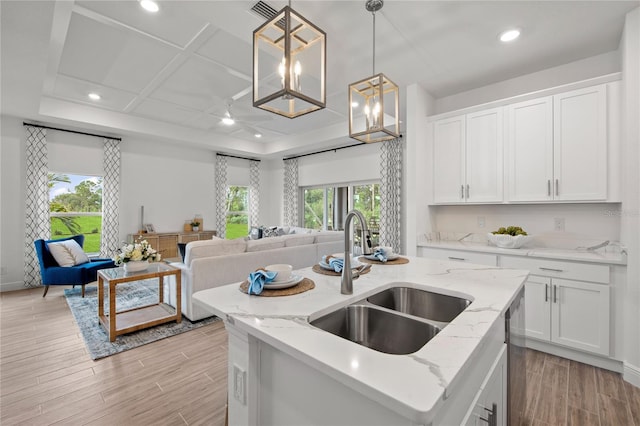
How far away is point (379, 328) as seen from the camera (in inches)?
50.6

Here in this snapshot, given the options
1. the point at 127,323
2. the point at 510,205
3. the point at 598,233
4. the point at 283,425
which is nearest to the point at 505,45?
the point at 510,205

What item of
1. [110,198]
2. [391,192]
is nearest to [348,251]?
[391,192]

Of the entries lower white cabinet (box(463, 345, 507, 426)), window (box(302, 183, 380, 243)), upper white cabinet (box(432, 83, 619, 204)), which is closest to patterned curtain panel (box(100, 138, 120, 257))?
window (box(302, 183, 380, 243))

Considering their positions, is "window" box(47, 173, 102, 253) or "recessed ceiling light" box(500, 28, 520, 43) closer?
"recessed ceiling light" box(500, 28, 520, 43)

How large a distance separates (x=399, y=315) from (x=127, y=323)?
3109 millimetres

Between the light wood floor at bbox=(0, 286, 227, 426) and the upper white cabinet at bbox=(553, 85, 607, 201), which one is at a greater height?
the upper white cabinet at bbox=(553, 85, 607, 201)

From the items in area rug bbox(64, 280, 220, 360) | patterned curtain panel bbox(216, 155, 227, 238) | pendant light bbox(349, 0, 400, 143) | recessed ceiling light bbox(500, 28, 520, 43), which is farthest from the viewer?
patterned curtain panel bbox(216, 155, 227, 238)

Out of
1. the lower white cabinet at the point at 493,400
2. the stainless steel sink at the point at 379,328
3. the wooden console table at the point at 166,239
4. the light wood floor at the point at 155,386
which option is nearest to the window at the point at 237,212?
the wooden console table at the point at 166,239

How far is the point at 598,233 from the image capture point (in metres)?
2.76

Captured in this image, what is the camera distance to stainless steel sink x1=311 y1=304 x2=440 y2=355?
1175mm

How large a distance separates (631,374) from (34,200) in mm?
7567

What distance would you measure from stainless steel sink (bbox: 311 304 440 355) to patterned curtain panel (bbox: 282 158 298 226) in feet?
20.1

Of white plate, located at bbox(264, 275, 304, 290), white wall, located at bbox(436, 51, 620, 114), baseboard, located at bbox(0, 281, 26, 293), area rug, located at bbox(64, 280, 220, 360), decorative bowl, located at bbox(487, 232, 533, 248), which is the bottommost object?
area rug, located at bbox(64, 280, 220, 360)

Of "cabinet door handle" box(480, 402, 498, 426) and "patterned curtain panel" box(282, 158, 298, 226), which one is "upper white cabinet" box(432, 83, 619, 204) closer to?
"cabinet door handle" box(480, 402, 498, 426)
